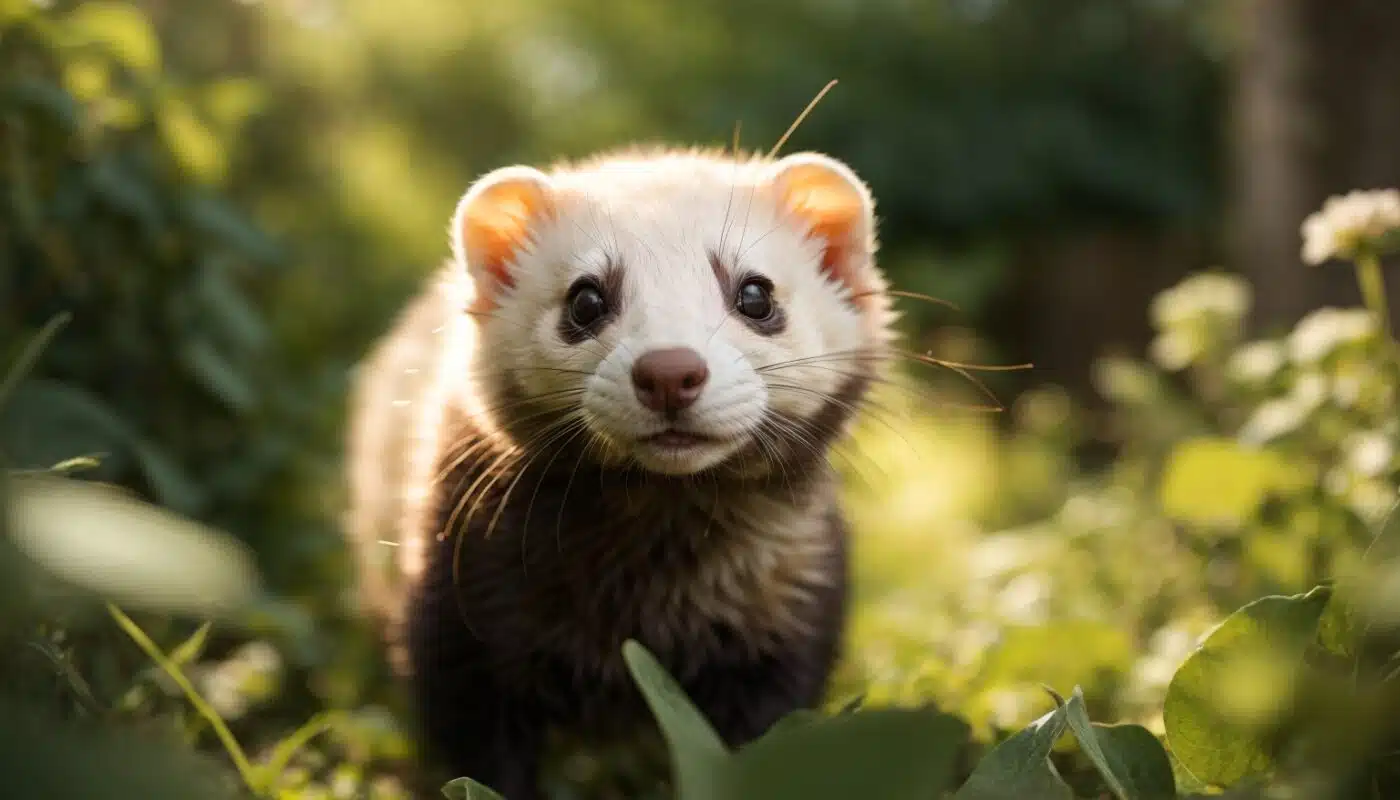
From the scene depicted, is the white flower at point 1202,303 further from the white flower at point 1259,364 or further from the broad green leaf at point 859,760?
the broad green leaf at point 859,760

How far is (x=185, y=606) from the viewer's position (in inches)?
51.5

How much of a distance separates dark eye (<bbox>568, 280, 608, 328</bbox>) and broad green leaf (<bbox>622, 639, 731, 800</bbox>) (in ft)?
2.35

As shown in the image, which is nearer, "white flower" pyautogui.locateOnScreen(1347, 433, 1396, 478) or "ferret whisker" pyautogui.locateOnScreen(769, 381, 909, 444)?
"ferret whisker" pyautogui.locateOnScreen(769, 381, 909, 444)

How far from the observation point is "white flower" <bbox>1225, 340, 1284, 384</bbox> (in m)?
2.92

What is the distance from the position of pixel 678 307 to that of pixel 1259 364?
66.5 inches

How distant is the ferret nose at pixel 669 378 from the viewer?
75.5 inches

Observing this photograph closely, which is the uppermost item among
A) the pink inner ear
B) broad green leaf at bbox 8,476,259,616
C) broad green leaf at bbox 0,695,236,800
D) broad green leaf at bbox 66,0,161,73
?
broad green leaf at bbox 66,0,161,73

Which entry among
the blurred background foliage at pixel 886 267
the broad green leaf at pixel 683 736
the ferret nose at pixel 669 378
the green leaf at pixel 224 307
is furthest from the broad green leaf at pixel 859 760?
the green leaf at pixel 224 307

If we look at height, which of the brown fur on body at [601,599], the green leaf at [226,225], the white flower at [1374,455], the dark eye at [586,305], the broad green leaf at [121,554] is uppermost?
the dark eye at [586,305]

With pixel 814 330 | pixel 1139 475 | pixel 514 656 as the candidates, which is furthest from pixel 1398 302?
pixel 514 656

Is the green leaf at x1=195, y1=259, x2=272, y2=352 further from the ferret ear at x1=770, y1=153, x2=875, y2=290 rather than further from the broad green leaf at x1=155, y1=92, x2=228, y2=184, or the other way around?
the ferret ear at x1=770, y1=153, x2=875, y2=290

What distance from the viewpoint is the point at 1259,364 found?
2.96 metres

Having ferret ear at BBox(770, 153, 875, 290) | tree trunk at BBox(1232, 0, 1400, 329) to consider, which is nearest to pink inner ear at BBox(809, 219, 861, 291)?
ferret ear at BBox(770, 153, 875, 290)

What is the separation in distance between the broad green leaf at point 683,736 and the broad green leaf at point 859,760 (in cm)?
5
